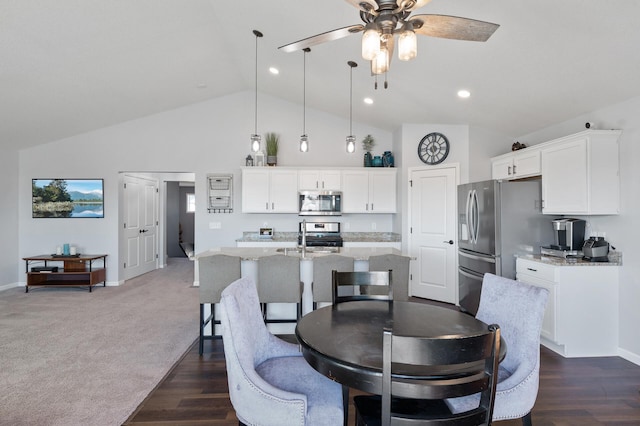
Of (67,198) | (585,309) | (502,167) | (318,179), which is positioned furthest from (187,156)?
(585,309)


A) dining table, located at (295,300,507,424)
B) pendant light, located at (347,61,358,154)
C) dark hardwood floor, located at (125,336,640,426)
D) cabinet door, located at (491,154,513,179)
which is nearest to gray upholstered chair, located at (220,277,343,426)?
dining table, located at (295,300,507,424)

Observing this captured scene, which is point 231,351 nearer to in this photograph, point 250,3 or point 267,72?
point 250,3

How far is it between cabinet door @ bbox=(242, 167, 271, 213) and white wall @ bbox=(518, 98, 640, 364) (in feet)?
14.6

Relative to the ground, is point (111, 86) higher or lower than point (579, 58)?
higher

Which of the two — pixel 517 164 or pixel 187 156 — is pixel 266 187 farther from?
pixel 517 164

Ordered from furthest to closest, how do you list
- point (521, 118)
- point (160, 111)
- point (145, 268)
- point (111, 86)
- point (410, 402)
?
point (145, 268) < point (160, 111) < point (111, 86) < point (521, 118) < point (410, 402)

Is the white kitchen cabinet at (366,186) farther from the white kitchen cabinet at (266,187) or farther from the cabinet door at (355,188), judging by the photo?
the white kitchen cabinet at (266,187)

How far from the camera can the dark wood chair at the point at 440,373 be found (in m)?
1.15

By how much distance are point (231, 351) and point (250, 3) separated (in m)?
3.26

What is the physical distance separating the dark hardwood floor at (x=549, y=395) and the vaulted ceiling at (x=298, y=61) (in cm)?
243

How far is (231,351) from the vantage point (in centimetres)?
157

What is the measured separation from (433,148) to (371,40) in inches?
149

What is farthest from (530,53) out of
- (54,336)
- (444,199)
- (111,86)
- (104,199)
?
(104,199)

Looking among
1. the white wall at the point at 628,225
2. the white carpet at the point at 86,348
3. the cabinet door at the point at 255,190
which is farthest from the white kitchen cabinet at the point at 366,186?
the white wall at the point at 628,225
